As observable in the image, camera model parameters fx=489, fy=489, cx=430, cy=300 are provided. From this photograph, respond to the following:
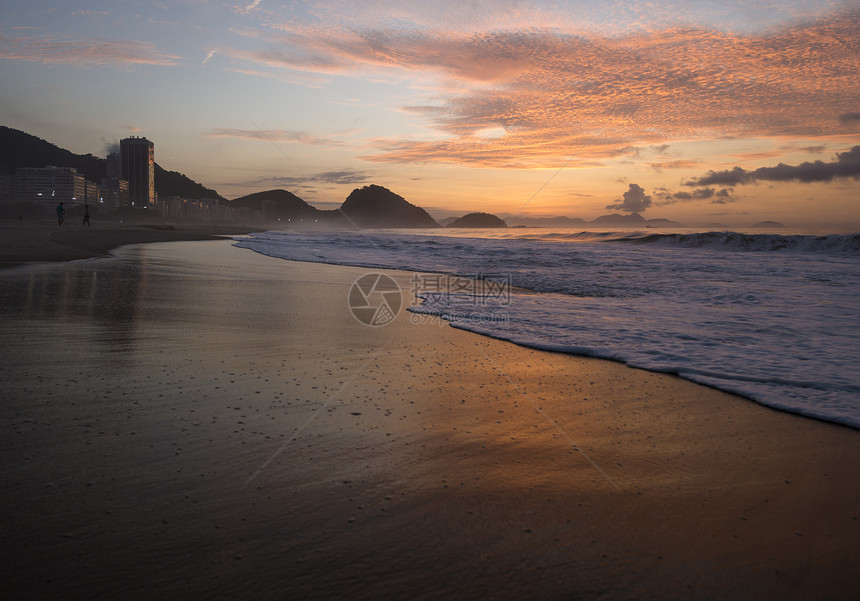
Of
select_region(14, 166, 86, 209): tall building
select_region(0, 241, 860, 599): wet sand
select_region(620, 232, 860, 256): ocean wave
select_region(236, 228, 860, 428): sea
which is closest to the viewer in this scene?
select_region(0, 241, 860, 599): wet sand

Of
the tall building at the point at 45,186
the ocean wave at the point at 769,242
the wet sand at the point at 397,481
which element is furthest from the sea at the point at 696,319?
the tall building at the point at 45,186

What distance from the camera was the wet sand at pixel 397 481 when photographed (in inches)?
78.2

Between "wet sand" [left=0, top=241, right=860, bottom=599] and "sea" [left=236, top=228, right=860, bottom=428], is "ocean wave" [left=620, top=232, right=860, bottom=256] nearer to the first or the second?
"sea" [left=236, top=228, right=860, bottom=428]

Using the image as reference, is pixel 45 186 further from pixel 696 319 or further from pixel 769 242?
pixel 696 319

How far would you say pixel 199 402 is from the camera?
12.3 ft

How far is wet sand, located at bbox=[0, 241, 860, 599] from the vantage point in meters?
1.99

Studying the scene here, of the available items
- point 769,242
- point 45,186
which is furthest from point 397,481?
point 45,186

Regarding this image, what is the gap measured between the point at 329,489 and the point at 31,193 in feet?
635

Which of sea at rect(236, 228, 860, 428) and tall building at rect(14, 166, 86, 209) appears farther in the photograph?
tall building at rect(14, 166, 86, 209)

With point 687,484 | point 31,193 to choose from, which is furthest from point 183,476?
point 31,193

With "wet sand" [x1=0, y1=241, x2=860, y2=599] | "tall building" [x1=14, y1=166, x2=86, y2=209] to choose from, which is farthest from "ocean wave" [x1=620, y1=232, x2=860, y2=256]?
"tall building" [x1=14, y1=166, x2=86, y2=209]

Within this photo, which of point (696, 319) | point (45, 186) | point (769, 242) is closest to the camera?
point (696, 319)

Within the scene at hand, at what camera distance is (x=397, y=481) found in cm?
273

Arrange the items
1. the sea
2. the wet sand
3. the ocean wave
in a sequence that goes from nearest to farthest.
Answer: the wet sand → the sea → the ocean wave
